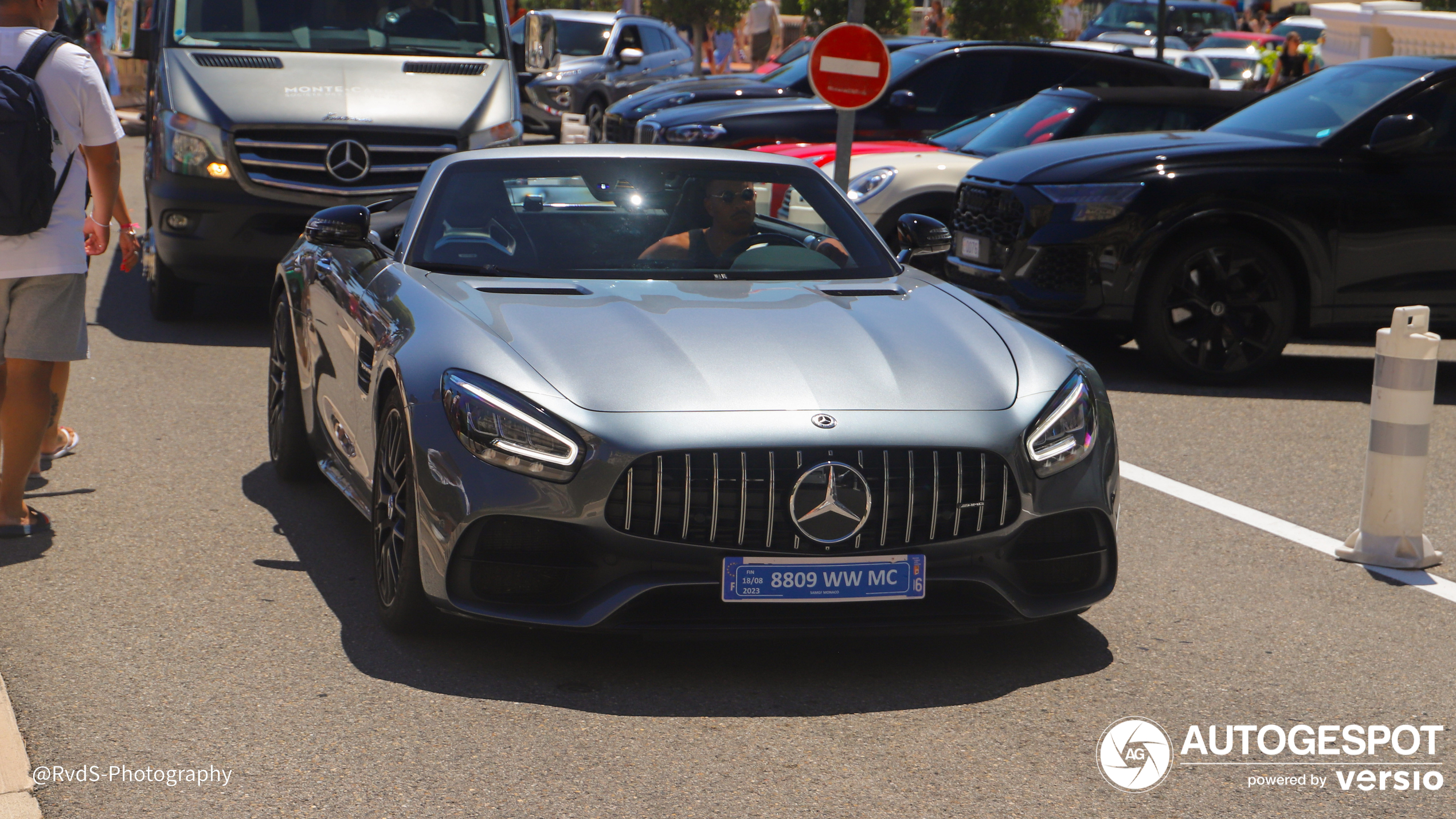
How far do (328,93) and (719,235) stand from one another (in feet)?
18.2

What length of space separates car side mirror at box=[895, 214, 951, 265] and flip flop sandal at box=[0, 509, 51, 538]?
9.93 feet

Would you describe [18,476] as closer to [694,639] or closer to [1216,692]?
[694,639]

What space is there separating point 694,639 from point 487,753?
0.69m

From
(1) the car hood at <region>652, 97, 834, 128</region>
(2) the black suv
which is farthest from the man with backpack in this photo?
(1) the car hood at <region>652, 97, 834, 128</region>

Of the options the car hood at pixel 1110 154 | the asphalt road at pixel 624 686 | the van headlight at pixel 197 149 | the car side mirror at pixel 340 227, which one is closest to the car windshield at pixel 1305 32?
the car hood at pixel 1110 154

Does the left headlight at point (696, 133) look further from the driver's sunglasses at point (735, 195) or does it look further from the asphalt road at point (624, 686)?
the driver's sunglasses at point (735, 195)

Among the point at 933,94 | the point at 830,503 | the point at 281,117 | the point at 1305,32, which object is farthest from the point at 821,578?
the point at 1305,32

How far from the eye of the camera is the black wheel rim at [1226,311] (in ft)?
30.7

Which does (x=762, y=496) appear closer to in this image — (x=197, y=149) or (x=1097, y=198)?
(x=1097, y=198)

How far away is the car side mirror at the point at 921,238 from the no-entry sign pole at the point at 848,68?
5352 mm

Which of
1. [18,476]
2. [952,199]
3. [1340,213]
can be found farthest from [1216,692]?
[952,199]

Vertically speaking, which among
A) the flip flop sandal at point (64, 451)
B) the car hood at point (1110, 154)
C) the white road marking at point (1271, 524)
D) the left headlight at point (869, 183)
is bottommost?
the white road marking at point (1271, 524)

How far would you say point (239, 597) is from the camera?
5.18 m

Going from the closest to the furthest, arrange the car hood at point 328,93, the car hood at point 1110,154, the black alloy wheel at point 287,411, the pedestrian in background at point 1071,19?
the black alloy wheel at point 287,411 < the car hood at point 1110,154 < the car hood at point 328,93 < the pedestrian in background at point 1071,19
